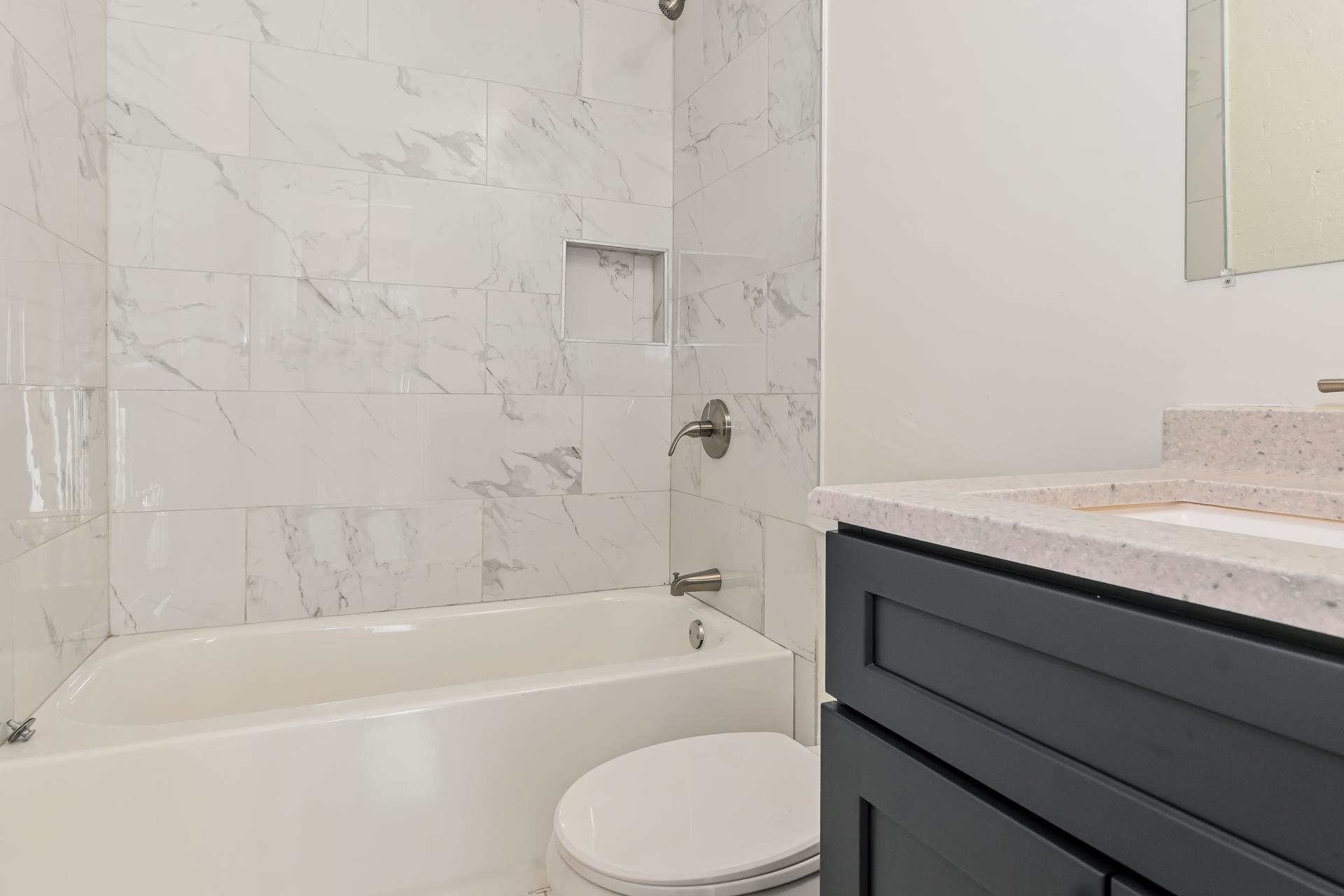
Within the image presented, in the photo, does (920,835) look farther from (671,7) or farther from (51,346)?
(671,7)

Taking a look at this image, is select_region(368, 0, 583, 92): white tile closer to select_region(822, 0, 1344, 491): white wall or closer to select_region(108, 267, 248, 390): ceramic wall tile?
select_region(108, 267, 248, 390): ceramic wall tile

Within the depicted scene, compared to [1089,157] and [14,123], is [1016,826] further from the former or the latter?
[14,123]

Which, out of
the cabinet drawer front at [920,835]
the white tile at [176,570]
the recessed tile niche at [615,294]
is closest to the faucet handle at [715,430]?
the recessed tile niche at [615,294]

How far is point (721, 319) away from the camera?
6.77ft

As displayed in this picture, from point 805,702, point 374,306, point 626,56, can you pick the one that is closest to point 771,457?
point 805,702

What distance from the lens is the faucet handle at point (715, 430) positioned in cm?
204

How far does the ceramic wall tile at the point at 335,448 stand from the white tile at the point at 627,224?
55cm

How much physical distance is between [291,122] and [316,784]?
1.68m

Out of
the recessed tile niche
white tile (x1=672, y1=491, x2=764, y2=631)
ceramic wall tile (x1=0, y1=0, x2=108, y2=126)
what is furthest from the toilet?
ceramic wall tile (x1=0, y1=0, x2=108, y2=126)

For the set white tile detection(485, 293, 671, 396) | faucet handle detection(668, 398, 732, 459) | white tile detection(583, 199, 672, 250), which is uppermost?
white tile detection(583, 199, 672, 250)

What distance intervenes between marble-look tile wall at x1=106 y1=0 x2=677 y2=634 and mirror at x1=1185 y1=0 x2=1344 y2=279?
1640 millimetres

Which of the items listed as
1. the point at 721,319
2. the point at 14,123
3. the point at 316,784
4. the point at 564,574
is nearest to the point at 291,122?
the point at 14,123

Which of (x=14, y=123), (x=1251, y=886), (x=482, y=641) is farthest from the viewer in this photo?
(x=482, y=641)

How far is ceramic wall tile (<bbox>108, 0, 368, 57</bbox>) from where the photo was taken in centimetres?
185
